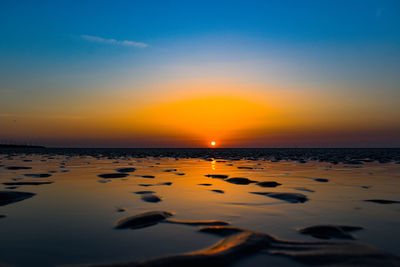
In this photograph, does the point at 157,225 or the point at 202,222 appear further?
the point at 202,222

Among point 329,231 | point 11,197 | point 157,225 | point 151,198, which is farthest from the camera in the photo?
point 151,198

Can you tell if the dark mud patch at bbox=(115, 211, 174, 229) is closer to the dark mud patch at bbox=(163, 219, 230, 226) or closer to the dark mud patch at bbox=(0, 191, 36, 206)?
the dark mud patch at bbox=(163, 219, 230, 226)

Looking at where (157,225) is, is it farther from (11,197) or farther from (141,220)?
(11,197)

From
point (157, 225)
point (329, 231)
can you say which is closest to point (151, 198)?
point (157, 225)

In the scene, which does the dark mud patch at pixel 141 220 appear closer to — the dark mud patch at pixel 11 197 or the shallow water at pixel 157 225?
the shallow water at pixel 157 225

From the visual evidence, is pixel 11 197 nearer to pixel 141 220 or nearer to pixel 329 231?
pixel 141 220

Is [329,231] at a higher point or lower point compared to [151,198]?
higher

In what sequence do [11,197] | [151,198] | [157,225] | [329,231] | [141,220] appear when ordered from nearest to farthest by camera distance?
[329,231] → [157,225] → [141,220] → [11,197] → [151,198]

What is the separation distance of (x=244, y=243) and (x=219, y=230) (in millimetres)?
870

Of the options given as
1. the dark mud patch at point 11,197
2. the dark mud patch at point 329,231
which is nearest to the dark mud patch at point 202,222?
the dark mud patch at point 329,231

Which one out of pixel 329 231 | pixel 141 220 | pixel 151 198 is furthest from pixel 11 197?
pixel 329 231

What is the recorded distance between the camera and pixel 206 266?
11.8ft

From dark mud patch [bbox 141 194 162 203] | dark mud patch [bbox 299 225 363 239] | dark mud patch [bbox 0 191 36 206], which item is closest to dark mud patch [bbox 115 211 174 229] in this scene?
dark mud patch [bbox 141 194 162 203]

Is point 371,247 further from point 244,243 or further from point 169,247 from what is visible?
point 169,247
